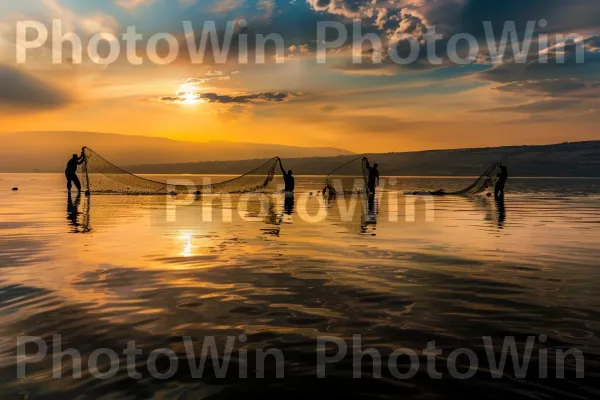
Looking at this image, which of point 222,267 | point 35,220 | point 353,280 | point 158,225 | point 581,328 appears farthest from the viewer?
point 35,220

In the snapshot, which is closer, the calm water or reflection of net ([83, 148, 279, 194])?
the calm water

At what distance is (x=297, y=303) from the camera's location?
782 cm

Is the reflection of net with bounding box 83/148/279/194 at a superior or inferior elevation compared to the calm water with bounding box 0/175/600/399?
superior

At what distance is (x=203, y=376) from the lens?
5.07 metres

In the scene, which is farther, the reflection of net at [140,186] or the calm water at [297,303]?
the reflection of net at [140,186]

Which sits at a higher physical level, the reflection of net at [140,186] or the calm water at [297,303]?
the reflection of net at [140,186]

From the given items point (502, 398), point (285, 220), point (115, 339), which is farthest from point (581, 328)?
point (285, 220)

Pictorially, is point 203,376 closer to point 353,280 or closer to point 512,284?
point 353,280

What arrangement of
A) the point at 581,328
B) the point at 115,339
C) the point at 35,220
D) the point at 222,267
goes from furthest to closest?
the point at 35,220, the point at 222,267, the point at 581,328, the point at 115,339

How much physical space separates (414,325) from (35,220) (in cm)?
1900

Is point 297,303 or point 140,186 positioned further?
point 140,186

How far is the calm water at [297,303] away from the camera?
16.1ft

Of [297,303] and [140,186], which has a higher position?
[140,186]

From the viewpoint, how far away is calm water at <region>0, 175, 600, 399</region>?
491 cm
